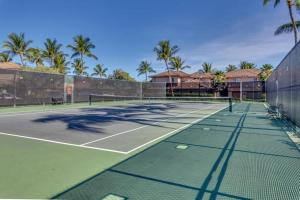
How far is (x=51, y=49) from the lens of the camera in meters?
44.4

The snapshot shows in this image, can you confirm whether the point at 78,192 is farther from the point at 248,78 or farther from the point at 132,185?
the point at 248,78

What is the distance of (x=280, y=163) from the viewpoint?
5121mm

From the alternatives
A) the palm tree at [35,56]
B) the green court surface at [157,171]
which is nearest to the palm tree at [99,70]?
the palm tree at [35,56]

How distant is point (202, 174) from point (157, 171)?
0.80 metres

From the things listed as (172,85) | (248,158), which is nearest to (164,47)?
(172,85)

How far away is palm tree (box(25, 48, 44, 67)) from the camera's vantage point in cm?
4312

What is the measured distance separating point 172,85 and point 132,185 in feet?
128

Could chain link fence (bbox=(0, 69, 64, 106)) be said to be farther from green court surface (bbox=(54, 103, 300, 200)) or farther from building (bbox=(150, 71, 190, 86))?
building (bbox=(150, 71, 190, 86))

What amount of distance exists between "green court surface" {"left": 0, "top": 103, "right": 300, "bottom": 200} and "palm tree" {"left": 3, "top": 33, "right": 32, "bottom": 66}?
3959 cm

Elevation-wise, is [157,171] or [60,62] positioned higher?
[60,62]

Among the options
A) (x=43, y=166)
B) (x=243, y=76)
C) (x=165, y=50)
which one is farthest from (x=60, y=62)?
(x=43, y=166)

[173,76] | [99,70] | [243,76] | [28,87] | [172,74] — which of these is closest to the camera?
[28,87]

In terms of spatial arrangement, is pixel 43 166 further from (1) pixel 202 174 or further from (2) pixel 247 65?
(2) pixel 247 65

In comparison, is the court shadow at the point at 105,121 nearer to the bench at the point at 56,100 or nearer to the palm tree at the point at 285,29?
the bench at the point at 56,100
